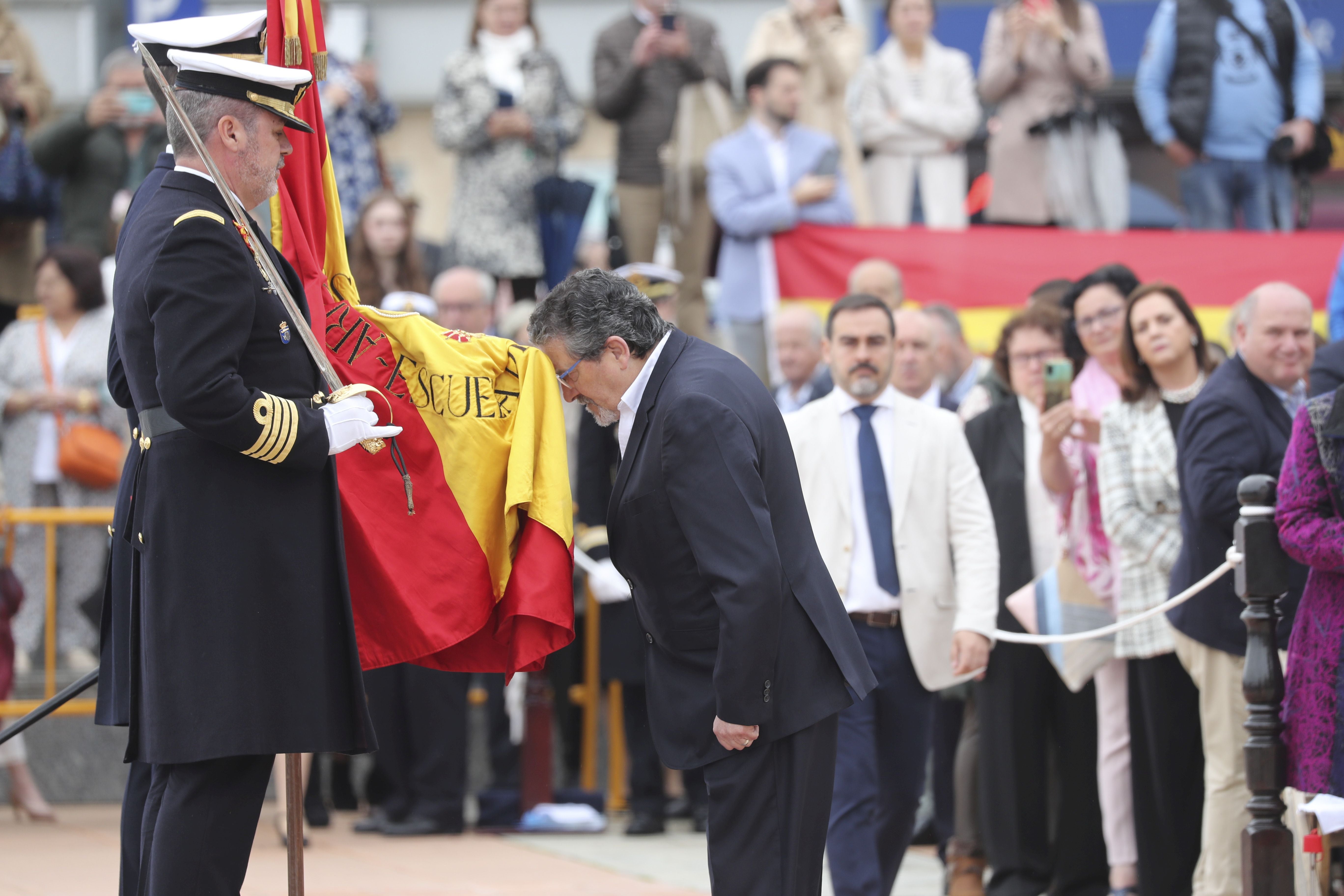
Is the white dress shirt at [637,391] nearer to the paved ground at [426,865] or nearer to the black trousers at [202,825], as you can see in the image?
the black trousers at [202,825]

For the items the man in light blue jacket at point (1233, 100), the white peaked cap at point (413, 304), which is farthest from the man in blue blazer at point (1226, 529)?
the man in light blue jacket at point (1233, 100)

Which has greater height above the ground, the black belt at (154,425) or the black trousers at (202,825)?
the black belt at (154,425)

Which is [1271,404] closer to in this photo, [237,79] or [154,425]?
[237,79]

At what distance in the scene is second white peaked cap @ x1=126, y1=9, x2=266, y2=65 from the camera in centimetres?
405

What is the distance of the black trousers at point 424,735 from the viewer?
809 centimetres

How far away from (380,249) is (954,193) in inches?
144

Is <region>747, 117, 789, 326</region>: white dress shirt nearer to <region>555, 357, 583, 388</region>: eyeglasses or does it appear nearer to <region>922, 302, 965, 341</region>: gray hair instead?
<region>922, 302, 965, 341</region>: gray hair

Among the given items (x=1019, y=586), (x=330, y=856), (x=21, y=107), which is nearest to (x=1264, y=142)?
(x=1019, y=586)

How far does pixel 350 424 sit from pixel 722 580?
0.97 metres

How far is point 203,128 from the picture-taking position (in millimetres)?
4062

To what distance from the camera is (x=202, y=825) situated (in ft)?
12.8

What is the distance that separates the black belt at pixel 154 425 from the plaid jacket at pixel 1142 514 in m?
3.73

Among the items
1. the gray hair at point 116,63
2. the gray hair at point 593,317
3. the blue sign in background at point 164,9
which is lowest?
the gray hair at point 593,317

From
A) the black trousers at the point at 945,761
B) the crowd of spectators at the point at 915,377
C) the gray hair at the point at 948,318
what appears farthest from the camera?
the gray hair at the point at 948,318
